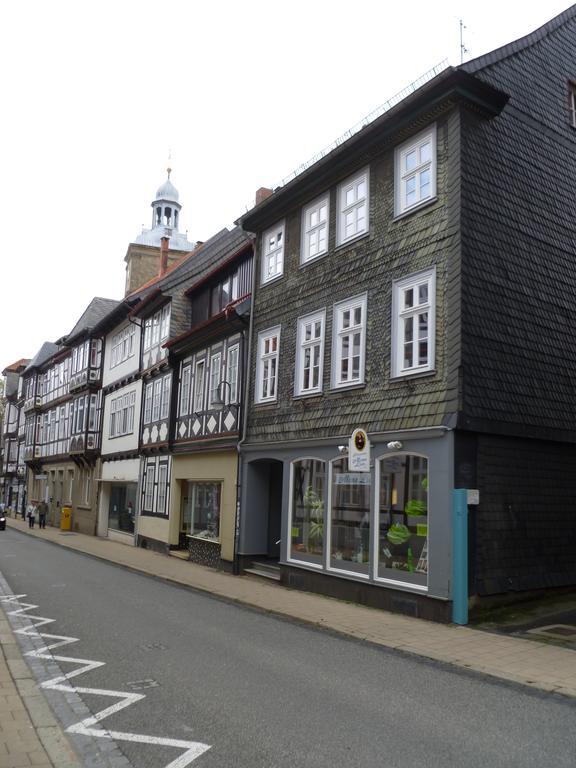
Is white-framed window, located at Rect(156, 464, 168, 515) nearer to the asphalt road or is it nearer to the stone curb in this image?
the asphalt road

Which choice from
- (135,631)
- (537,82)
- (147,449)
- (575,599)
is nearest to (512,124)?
(537,82)

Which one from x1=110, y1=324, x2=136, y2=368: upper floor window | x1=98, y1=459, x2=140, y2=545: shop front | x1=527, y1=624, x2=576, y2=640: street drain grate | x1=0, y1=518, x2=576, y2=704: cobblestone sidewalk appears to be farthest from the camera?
x1=110, y1=324, x2=136, y2=368: upper floor window

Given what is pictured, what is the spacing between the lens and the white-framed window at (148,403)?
26.4 meters

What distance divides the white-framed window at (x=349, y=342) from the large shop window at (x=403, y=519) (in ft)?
6.96

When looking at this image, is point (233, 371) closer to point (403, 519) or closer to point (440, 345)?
point (403, 519)

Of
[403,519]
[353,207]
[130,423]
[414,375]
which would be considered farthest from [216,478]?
[130,423]

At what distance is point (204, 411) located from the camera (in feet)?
69.4

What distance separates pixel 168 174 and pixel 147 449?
Answer: 42.3 m

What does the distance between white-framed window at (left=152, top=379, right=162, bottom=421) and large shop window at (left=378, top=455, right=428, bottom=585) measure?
551 inches

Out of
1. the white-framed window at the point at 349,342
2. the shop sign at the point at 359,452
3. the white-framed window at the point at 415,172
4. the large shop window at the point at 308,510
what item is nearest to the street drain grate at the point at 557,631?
the shop sign at the point at 359,452

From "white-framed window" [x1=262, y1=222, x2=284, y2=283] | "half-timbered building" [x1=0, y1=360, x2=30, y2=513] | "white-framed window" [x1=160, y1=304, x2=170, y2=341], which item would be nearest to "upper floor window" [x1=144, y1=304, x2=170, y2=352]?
"white-framed window" [x1=160, y1=304, x2=170, y2=341]

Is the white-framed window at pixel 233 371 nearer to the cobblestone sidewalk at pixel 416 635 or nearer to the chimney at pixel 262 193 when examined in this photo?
the cobblestone sidewalk at pixel 416 635

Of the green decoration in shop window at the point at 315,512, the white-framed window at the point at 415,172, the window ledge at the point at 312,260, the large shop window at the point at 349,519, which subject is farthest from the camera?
the window ledge at the point at 312,260

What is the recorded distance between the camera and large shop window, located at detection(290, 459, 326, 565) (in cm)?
1466
